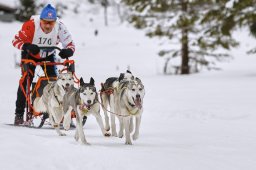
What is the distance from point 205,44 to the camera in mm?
20516

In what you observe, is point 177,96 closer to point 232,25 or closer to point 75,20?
point 232,25

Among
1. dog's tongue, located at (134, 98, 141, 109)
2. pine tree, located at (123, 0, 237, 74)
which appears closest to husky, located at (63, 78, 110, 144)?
dog's tongue, located at (134, 98, 141, 109)

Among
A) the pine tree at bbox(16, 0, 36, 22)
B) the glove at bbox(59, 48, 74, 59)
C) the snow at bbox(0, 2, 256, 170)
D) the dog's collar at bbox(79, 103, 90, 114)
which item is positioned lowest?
the snow at bbox(0, 2, 256, 170)

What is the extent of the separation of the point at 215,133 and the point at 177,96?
567cm

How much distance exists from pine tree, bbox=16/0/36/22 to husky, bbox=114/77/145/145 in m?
47.5

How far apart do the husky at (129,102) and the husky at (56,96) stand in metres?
0.80

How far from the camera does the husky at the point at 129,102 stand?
5845 millimetres

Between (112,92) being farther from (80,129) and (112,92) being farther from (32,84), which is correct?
(32,84)

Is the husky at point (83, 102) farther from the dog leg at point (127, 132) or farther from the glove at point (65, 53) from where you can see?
the glove at point (65, 53)

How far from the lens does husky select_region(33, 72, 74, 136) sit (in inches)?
259

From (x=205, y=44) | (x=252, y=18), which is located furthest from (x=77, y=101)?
(x=205, y=44)

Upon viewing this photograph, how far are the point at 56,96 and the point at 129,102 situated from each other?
1277mm

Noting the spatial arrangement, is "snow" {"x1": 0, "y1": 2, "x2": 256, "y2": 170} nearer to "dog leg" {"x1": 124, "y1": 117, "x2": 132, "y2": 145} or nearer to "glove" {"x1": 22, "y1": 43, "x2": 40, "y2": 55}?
"dog leg" {"x1": 124, "y1": 117, "x2": 132, "y2": 145}

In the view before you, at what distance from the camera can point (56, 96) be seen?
22.1 ft
